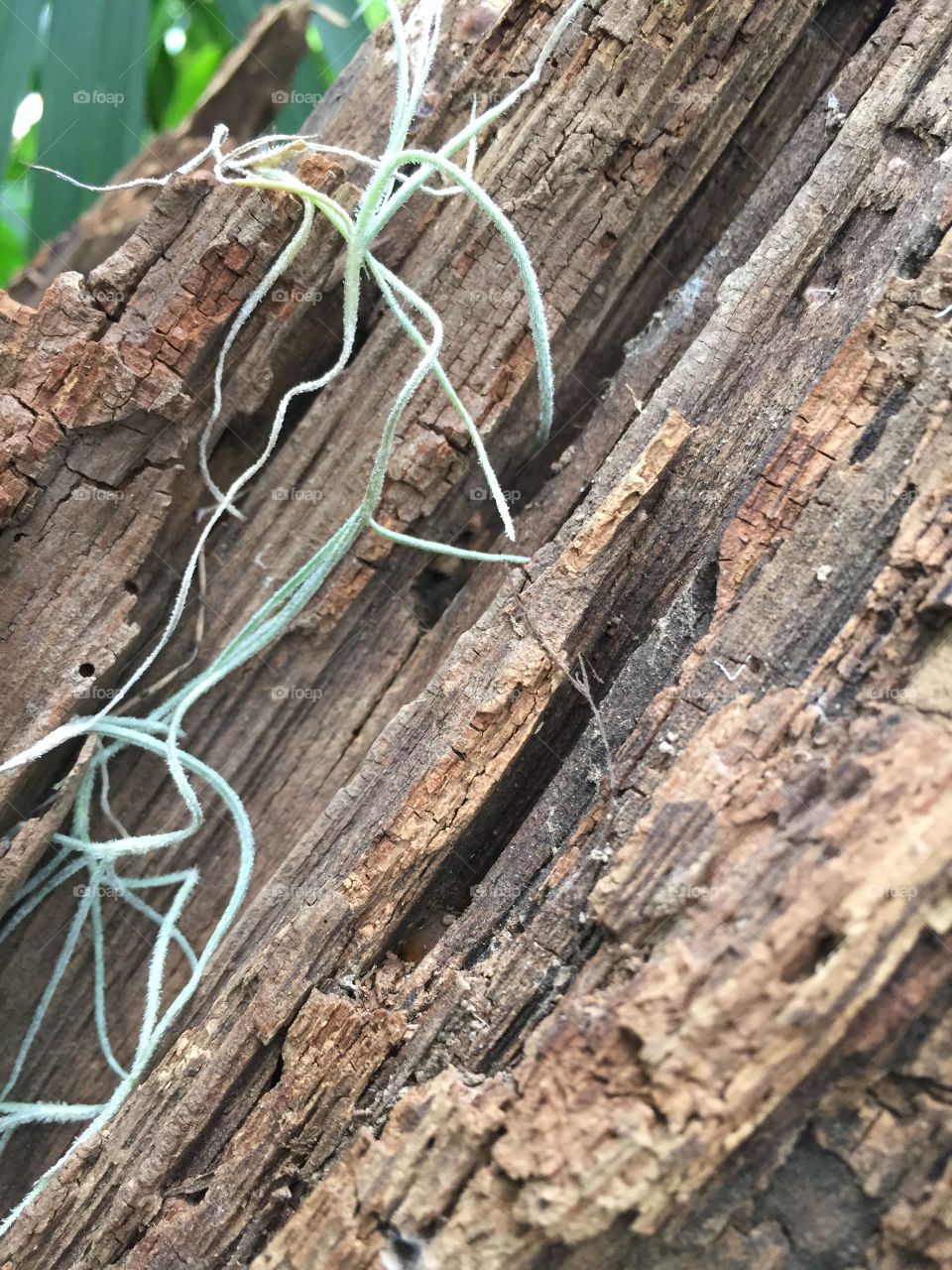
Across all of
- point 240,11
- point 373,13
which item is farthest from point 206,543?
point 373,13

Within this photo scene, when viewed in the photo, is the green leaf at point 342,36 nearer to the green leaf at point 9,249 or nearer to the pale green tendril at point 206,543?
the pale green tendril at point 206,543

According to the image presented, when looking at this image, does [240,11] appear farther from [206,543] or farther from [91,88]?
[206,543]

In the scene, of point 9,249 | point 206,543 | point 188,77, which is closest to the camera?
point 206,543

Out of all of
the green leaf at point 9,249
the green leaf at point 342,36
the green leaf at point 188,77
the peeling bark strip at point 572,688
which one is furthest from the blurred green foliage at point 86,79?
the peeling bark strip at point 572,688

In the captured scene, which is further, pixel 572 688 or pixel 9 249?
pixel 9 249

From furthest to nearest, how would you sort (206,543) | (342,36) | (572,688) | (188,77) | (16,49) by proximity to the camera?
→ (188,77) < (342,36) < (16,49) < (206,543) < (572,688)

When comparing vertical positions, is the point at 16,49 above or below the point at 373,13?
below

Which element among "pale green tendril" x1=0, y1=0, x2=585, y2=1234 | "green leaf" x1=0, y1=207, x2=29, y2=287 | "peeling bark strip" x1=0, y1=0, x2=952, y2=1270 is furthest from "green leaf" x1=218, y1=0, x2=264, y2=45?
"pale green tendril" x1=0, y1=0, x2=585, y2=1234
